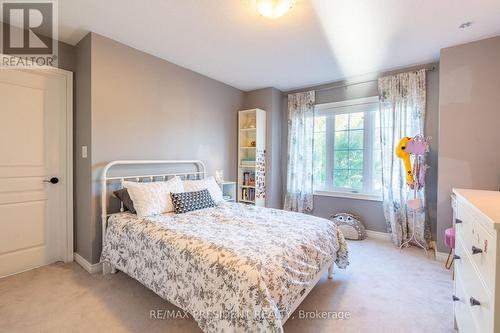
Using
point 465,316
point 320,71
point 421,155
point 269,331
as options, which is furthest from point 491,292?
point 320,71

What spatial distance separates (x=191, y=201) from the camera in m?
2.62

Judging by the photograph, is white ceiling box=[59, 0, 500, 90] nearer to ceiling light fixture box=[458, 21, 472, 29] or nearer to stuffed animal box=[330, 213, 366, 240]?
ceiling light fixture box=[458, 21, 472, 29]

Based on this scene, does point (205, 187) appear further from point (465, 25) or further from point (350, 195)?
point (465, 25)

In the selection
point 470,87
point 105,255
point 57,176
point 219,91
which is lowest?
point 105,255

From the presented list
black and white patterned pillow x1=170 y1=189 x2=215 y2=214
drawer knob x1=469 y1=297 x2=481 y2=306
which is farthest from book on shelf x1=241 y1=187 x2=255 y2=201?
drawer knob x1=469 y1=297 x2=481 y2=306

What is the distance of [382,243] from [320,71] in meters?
2.62

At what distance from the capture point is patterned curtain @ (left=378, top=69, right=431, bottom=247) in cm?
313

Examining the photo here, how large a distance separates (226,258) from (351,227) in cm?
269

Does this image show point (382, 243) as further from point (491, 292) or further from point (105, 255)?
point (105, 255)

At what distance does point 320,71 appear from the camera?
3381mm

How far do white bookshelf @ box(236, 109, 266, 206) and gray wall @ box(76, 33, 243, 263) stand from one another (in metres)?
0.69

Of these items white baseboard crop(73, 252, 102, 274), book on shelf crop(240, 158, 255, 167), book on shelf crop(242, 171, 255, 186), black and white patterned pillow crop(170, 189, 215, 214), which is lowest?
white baseboard crop(73, 252, 102, 274)

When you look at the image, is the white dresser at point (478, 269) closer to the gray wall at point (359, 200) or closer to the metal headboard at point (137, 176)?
the gray wall at point (359, 200)

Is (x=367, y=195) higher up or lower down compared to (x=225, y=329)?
higher up
